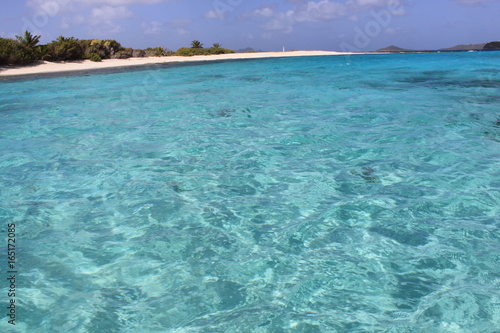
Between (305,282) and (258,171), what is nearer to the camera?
(305,282)

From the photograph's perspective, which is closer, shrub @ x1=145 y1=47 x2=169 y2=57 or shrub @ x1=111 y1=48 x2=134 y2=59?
shrub @ x1=111 y1=48 x2=134 y2=59

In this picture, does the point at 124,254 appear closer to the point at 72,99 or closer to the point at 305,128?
the point at 305,128

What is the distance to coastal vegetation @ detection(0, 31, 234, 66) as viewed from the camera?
29109mm

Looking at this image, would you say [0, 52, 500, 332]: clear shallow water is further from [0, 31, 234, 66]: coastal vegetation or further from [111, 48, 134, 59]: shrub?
[111, 48, 134, 59]: shrub

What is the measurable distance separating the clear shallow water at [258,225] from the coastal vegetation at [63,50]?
2382 centimetres

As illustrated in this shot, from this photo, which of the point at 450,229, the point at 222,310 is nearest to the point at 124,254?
the point at 222,310

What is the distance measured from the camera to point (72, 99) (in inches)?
602

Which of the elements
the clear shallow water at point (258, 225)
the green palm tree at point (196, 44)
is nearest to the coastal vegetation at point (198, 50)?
the green palm tree at point (196, 44)

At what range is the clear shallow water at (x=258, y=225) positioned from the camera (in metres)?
3.16

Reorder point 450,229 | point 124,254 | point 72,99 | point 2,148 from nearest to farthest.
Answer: point 124,254 → point 450,229 → point 2,148 → point 72,99

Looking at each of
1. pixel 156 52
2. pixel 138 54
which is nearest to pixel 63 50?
pixel 138 54

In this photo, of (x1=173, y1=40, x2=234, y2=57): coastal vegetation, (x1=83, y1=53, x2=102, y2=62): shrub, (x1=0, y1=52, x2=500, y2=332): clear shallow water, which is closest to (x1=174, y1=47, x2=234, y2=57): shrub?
(x1=173, y1=40, x2=234, y2=57): coastal vegetation

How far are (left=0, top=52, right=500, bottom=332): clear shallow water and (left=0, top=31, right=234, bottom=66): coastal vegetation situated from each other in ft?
78.2

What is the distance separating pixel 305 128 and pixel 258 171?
10.6ft
